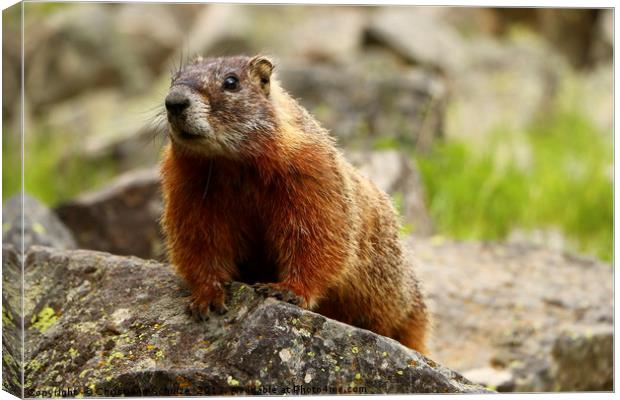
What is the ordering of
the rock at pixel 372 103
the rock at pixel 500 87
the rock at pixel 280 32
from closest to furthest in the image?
1. the rock at pixel 372 103
2. the rock at pixel 500 87
3. the rock at pixel 280 32

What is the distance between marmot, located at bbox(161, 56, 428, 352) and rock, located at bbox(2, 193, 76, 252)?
1.19 metres

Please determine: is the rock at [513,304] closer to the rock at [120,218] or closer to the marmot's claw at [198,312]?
the marmot's claw at [198,312]

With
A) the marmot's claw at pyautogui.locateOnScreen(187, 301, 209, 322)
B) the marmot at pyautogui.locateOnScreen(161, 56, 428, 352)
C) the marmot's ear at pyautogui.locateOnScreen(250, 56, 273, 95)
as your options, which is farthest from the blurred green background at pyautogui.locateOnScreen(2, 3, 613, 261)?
the marmot's claw at pyautogui.locateOnScreen(187, 301, 209, 322)

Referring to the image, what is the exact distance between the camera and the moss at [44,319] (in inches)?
186

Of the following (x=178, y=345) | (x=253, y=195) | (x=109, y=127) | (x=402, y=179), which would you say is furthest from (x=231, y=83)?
(x=109, y=127)

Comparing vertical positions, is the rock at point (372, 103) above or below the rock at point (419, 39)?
below

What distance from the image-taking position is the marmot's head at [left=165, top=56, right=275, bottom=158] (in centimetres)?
416

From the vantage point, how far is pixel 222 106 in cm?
433

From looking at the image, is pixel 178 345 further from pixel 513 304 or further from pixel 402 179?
pixel 402 179

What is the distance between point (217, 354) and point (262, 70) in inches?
54.4

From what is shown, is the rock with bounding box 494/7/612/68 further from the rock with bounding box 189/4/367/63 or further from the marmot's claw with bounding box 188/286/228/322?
the marmot's claw with bounding box 188/286/228/322

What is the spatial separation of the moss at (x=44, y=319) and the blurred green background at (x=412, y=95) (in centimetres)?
358

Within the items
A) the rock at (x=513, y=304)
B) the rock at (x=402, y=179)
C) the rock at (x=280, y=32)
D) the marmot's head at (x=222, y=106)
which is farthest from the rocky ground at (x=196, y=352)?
the rock at (x=280, y=32)

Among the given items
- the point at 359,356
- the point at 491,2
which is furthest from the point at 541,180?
the point at 359,356
